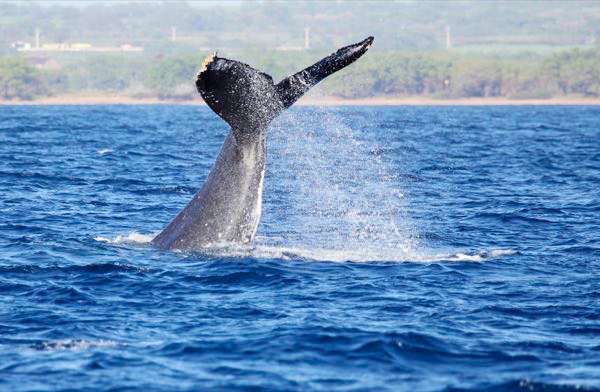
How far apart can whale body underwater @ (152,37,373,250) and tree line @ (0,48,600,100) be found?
136725mm

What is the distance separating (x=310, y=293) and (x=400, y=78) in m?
157

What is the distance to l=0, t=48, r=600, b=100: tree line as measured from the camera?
158 meters

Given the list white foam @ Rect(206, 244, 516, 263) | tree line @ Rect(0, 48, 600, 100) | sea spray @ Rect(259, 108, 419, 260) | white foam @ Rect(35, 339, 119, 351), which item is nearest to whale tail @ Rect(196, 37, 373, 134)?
white foam @ Rect(206, 244, 516, 263)

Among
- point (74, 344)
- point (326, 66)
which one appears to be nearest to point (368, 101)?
point (326, 66)

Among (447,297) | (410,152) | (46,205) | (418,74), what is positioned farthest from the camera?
(418,74)

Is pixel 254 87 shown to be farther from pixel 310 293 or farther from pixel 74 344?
pixel 74 344

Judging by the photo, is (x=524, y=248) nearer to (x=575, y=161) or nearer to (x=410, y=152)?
(x=575, y=161)

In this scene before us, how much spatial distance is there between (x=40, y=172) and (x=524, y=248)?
15.4m

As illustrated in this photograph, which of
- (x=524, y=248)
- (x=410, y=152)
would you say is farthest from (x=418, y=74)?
(x=524, y=248)

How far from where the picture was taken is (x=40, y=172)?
2908 cm

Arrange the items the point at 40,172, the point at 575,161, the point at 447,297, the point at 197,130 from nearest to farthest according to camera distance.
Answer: the point at 447,297 < the point at 40,172 < the point at 575,161 < the point at 197,130

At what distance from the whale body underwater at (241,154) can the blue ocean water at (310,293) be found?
0.99 ft

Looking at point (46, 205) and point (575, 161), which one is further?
point (575, 161)

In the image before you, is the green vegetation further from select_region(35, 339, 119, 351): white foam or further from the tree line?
select_region(35, 339, 119, 351): white foam
